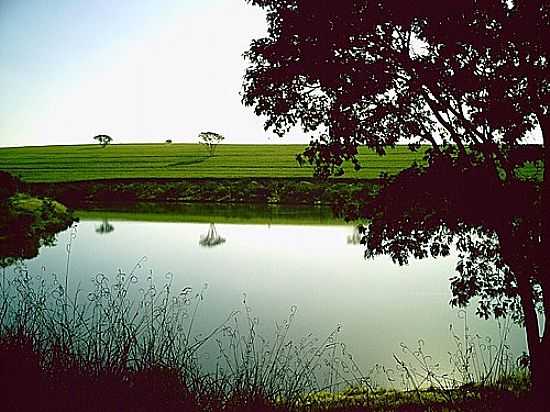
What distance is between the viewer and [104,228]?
939 inches

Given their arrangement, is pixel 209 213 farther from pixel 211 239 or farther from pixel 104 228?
pixel 211 239

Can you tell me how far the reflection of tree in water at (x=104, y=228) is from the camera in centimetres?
2248

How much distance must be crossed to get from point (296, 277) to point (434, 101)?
364 inches

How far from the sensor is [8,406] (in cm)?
328

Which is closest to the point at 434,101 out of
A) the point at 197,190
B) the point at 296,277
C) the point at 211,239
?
the point at 296,277

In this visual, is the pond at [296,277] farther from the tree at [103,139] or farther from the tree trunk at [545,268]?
the tree at [103,139]

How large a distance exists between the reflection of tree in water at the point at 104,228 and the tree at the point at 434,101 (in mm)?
17766

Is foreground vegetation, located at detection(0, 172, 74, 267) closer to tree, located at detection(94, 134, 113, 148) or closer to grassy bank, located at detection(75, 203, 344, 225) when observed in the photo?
grassy bank, located at detection(75, 203, 344, 225)

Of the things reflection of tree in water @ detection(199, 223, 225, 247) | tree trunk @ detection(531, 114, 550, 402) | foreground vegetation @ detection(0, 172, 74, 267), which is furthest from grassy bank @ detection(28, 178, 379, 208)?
tree trunk @ detection(531, 114, 550, 402)

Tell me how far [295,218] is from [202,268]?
1505cm

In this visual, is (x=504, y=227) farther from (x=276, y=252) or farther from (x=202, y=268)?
(x=276, y=252)

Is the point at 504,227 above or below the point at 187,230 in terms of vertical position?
above

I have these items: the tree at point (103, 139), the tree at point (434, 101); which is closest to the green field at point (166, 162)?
the tree at point (103, 139)

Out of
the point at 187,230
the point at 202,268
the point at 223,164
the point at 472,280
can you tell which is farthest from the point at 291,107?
the point at 223,164
